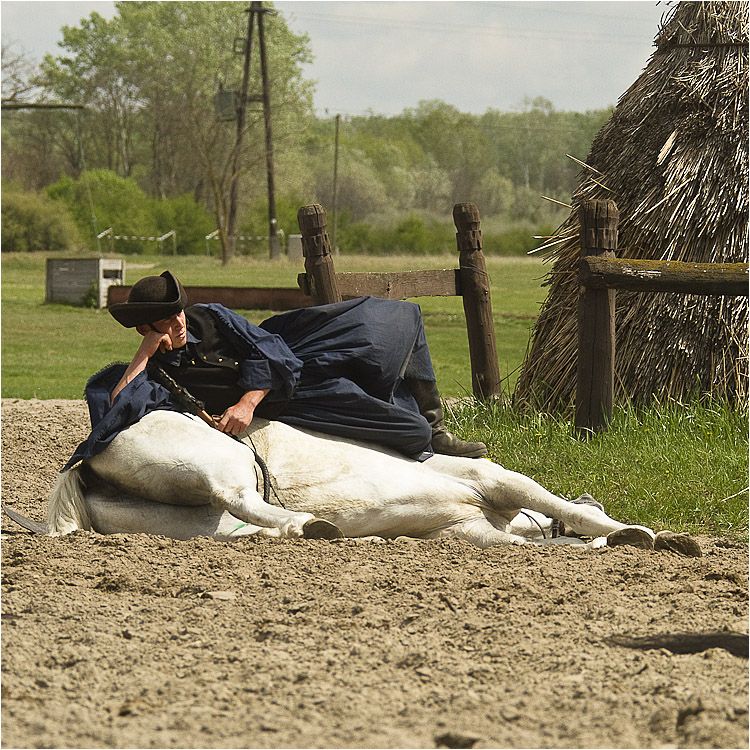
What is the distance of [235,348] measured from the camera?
4215mm

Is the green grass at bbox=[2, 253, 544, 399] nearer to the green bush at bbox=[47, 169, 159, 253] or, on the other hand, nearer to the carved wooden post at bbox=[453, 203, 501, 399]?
the carved wooden post at bbox=[453, 203, 501, 399]

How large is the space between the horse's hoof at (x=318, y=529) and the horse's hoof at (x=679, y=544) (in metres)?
1.29

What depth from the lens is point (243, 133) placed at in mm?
34781

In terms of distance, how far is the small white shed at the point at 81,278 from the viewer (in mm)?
19792

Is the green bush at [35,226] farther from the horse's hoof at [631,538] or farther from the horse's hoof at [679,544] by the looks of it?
the horse's hoof at [679,544]

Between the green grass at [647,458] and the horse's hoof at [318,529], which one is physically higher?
the horse's hoof at [318,529]

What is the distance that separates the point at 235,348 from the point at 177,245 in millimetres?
35050

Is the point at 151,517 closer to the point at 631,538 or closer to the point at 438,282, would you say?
the point at 631,538

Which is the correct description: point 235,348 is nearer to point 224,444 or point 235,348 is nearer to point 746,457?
point 224,444

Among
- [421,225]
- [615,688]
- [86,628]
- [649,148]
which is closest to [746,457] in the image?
[649,148]

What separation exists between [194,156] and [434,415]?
135 feet

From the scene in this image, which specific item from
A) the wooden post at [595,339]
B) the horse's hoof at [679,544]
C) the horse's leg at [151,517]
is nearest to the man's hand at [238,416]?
the horse's leg at [151,517]

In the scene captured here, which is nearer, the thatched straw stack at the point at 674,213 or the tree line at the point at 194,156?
the thatched straw stack at the point at 674,213

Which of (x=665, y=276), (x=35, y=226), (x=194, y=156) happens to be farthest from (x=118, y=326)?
(x=194, y=156)
